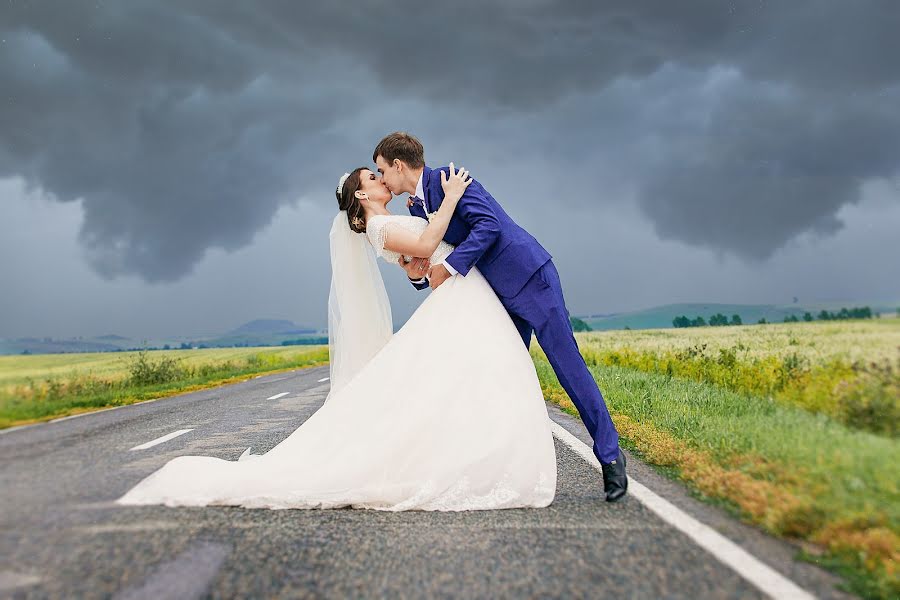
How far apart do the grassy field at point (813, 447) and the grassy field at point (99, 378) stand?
125 inches

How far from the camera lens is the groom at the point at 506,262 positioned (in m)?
4.30

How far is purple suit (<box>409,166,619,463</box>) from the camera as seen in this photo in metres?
4.30

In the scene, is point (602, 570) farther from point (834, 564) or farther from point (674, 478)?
point (674, 478)

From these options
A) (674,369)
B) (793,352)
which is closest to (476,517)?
(793,352)

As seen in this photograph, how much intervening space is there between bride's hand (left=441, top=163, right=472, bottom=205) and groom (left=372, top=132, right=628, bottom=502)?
0.22ft

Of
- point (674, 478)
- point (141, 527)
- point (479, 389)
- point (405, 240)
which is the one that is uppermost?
point (405, 240)

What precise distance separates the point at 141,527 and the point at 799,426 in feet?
10.8

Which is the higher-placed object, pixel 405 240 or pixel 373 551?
pixel 405 240

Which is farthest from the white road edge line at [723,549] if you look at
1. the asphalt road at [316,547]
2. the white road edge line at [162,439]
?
the white road edge line at [162,439]

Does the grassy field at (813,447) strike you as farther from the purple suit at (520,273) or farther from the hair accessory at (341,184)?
the hair accessory at (341,184)

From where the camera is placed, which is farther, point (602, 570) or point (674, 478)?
point (674, 478)

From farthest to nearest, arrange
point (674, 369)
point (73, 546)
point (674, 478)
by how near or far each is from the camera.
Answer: point (674, 369), point (674, 478), point (73, 546)

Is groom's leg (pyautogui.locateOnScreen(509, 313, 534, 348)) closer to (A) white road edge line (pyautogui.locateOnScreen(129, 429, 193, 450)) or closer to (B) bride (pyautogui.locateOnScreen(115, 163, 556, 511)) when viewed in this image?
(B) bride (pyautogui.locateOnScreen(115, 163, 556, 511))

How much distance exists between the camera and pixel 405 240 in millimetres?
4387
